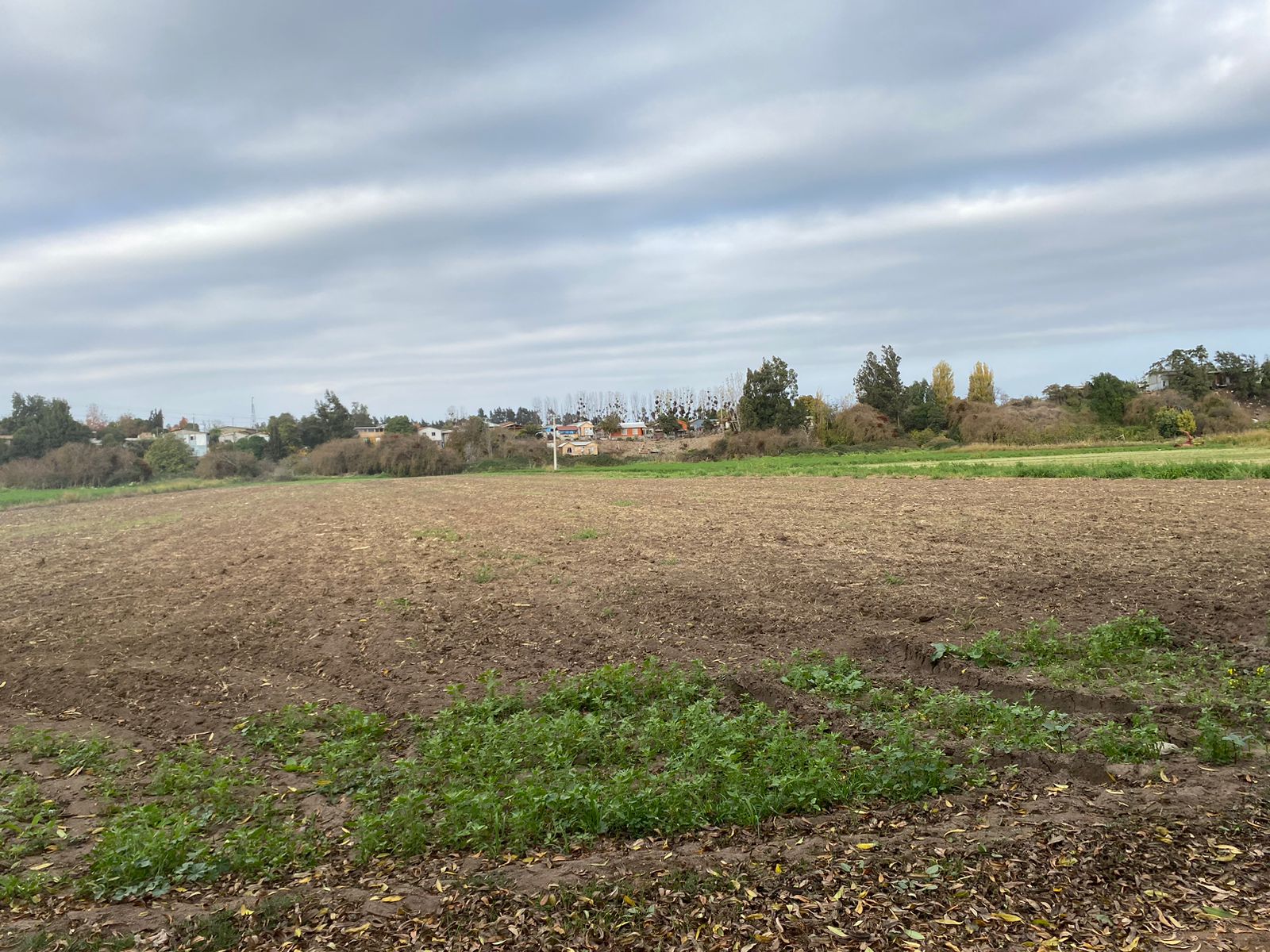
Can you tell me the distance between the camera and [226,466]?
223 ft

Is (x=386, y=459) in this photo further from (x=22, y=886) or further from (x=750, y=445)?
(x=22, y=886)

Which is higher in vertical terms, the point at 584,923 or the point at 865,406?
the point at 865,406

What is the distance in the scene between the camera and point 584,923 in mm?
3775

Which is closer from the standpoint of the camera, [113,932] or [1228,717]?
[113,932]

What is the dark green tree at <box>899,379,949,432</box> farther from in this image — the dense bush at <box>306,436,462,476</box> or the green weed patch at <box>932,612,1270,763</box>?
the green weed patch at <box>932,612,1270,763</box>

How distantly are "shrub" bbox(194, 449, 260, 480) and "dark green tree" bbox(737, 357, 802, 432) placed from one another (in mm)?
44234

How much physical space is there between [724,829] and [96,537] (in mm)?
22480

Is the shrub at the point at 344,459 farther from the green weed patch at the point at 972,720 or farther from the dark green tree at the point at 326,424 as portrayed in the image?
the green weed patch at the point at 972,720

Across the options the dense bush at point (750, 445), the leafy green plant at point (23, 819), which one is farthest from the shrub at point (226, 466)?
the leafy green plant at point (23, 819)

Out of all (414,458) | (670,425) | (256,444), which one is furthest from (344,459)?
(670,425)

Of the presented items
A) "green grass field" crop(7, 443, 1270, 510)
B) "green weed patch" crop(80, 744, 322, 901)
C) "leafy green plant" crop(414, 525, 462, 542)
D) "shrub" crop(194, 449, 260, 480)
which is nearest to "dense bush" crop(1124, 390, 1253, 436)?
"green grass field" crop(7, 443, 1270, 510)

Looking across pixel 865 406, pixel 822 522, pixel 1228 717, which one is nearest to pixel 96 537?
pixel 822 522

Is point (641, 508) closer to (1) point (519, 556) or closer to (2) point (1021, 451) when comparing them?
(1) point (519, 556)

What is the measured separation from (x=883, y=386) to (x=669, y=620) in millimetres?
76981
